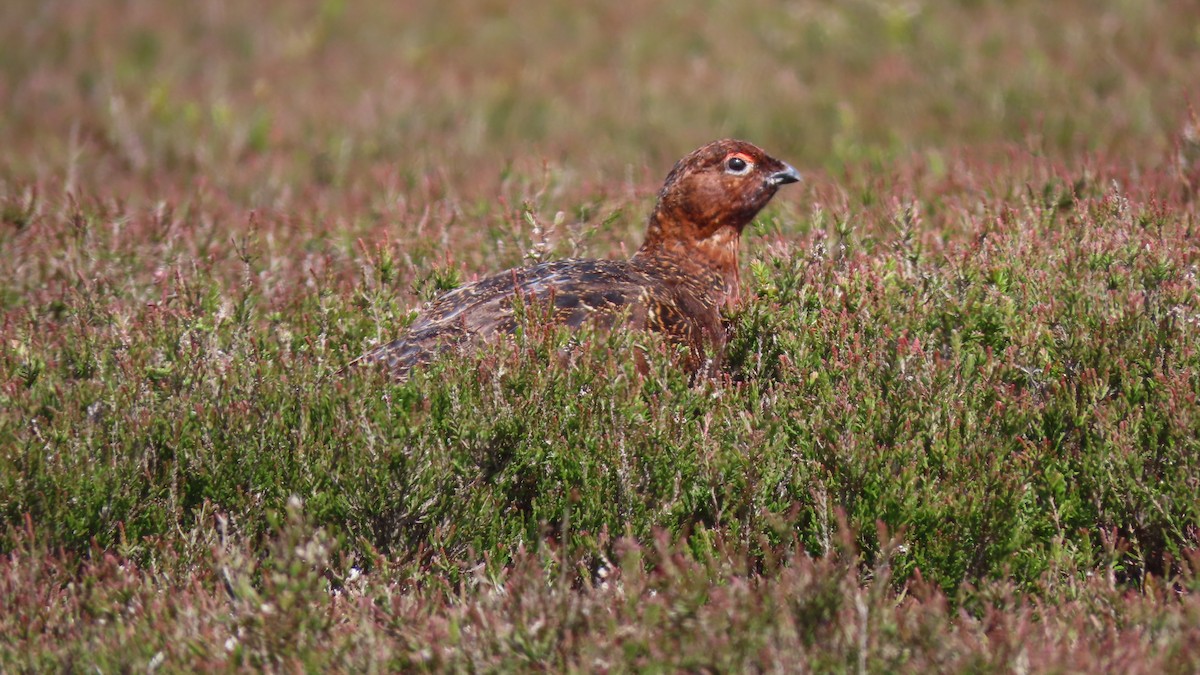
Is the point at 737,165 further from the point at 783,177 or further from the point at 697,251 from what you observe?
the point at 697,251

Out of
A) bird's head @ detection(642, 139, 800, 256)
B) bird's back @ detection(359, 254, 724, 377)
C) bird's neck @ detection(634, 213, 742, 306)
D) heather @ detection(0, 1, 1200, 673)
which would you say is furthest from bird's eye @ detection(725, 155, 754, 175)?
bird's back @ detection(359, 254, 724, 377)

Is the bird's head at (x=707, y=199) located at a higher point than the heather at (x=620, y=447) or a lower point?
higher

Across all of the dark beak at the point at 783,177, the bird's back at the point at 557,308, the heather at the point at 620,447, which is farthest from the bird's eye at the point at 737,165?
the bird's back at the point at 557,308

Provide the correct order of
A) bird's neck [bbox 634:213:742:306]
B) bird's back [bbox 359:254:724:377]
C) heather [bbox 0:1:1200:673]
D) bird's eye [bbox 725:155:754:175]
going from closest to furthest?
heather [bbox 0:1:1200:673]
bird's back [bbox 359:254:724:377]
bird's neck [bbox 634:213:742:306]
bird's eye [bbox 725:155:754:175]

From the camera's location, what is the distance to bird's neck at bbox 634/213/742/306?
528cm

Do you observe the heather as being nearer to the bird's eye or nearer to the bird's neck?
the bird's neck

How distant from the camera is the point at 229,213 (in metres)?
7.37

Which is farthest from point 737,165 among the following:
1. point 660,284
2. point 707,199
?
point 660,284

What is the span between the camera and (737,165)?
214 inches

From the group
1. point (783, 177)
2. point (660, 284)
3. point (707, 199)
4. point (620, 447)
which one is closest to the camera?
point (620, 447)

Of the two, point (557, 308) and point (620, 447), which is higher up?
point (557, 308)

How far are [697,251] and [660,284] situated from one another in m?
0.65

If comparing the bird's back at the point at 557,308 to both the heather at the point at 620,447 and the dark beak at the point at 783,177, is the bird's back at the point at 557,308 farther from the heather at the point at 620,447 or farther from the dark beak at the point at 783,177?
the dark beak at the point at 783,177

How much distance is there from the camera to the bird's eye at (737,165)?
541 cm
